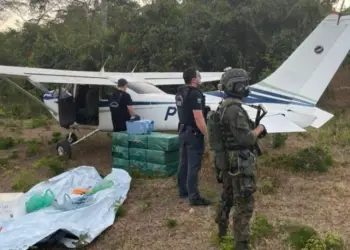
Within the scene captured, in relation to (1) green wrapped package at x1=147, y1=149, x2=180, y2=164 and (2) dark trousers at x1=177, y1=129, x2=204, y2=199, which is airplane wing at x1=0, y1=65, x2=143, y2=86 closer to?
(1) green wrapped package at x1=147, y1=149, x2=180, y2=164

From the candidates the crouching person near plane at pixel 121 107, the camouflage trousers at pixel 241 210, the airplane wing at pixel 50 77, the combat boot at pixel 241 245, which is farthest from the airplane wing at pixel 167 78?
the combat boot at pixel 241 245

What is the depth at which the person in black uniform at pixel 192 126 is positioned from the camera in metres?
5.68

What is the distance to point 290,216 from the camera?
559 cm

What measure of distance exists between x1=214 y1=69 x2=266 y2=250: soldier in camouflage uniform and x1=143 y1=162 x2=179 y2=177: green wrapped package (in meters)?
2.93

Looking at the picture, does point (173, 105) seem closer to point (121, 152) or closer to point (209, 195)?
point (121, 152)

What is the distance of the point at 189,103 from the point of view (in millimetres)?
5715

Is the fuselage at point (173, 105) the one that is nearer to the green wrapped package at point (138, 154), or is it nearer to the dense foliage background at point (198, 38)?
the green wrapped package at point (138, 154)

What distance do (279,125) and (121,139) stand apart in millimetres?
2593

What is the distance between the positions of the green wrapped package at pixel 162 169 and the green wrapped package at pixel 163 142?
0.29 m

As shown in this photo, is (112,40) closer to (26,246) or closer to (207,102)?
(207,102)

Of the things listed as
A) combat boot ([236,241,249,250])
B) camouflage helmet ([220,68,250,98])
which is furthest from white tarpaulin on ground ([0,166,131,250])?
camouflage helmet ([220,68,250,98])

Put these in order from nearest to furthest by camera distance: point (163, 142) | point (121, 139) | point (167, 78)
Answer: point (163, 142) < point (121, 139) < point (167, 78)

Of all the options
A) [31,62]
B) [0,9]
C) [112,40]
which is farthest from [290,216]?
[0,9]

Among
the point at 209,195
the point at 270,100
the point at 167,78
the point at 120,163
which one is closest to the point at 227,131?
the point at 209,195
